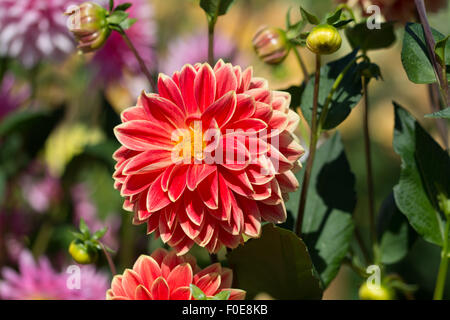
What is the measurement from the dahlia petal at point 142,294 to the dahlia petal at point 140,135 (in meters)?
0.09

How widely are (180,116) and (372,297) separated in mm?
174

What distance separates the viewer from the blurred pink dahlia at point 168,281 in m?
0.38

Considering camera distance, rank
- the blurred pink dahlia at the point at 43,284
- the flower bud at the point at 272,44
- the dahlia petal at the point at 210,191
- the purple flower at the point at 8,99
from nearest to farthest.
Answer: the dahlia petal at the point at 210,191 < the flower bud at the point at 272,44 < the blurred pink dahlia at the point at 43,284 < the purple flower at the point at 8,99

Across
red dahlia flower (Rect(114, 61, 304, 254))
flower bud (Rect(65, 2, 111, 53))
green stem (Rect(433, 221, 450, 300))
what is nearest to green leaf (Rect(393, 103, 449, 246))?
green stem (Rect(433, 221, 450, 300))

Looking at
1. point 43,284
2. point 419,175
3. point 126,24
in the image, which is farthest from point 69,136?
point 419,175

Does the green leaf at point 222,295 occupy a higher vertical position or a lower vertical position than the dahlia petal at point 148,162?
lower

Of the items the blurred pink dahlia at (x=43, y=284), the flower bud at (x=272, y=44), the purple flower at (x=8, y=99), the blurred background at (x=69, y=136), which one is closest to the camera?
the flower bud at (x=272, y=44)

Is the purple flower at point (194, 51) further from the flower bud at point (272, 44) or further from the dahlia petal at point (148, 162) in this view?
the dahlia petal at point (148, 162)

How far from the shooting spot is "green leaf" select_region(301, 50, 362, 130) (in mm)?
418

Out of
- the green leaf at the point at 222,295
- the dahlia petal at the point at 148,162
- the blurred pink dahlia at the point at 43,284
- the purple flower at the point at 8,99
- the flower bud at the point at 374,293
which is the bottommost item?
the blurred pink dahlia at the point at 43,284

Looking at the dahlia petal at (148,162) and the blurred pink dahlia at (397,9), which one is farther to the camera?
the blurred pink dahlia at (397,9)

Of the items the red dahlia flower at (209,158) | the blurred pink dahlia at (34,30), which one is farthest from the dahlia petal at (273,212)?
the blurred pink dahlia at (34,30)

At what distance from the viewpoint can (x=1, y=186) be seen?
2.53 feet

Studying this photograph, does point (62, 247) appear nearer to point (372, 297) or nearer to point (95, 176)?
point (95, 176)
